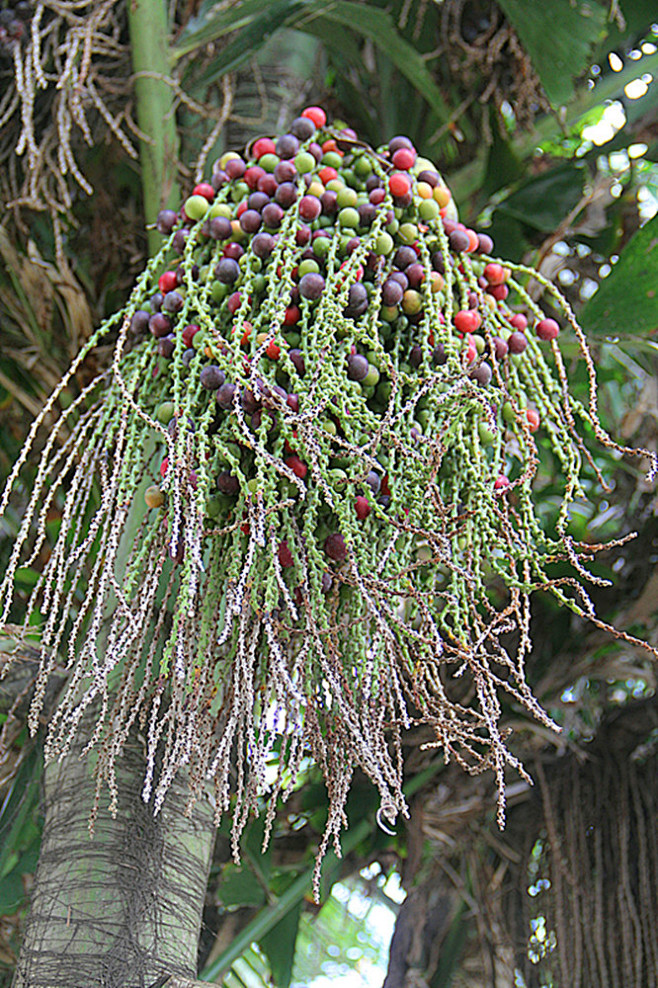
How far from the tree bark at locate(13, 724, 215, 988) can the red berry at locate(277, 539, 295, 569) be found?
22cm

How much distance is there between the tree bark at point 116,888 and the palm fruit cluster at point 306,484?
3 centimetres

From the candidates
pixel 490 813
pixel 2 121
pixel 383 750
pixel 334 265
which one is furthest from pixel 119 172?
pixel 490 813

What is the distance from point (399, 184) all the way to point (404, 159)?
0.04m

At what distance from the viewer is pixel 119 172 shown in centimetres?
137

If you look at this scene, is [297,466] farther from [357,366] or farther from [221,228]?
[221,228]

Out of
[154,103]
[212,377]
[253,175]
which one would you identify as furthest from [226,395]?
[154,103]

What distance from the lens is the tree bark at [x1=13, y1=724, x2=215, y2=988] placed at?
69cm

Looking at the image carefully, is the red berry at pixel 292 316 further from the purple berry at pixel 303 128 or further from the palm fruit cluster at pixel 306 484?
the purple berry at pixel 303 128

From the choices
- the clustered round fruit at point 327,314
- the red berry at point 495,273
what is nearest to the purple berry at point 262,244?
the clustered round fruit at point 327,314

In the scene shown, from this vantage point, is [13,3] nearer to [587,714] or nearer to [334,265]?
[334,265]

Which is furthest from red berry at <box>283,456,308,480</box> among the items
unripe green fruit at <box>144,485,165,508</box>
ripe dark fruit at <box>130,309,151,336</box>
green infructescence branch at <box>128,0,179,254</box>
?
green infructescence branch at <box>128,0,179,254</box>

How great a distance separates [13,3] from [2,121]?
0.16 metres

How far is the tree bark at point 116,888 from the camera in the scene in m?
0.69

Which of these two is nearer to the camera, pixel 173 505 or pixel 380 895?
pixel 173 505
